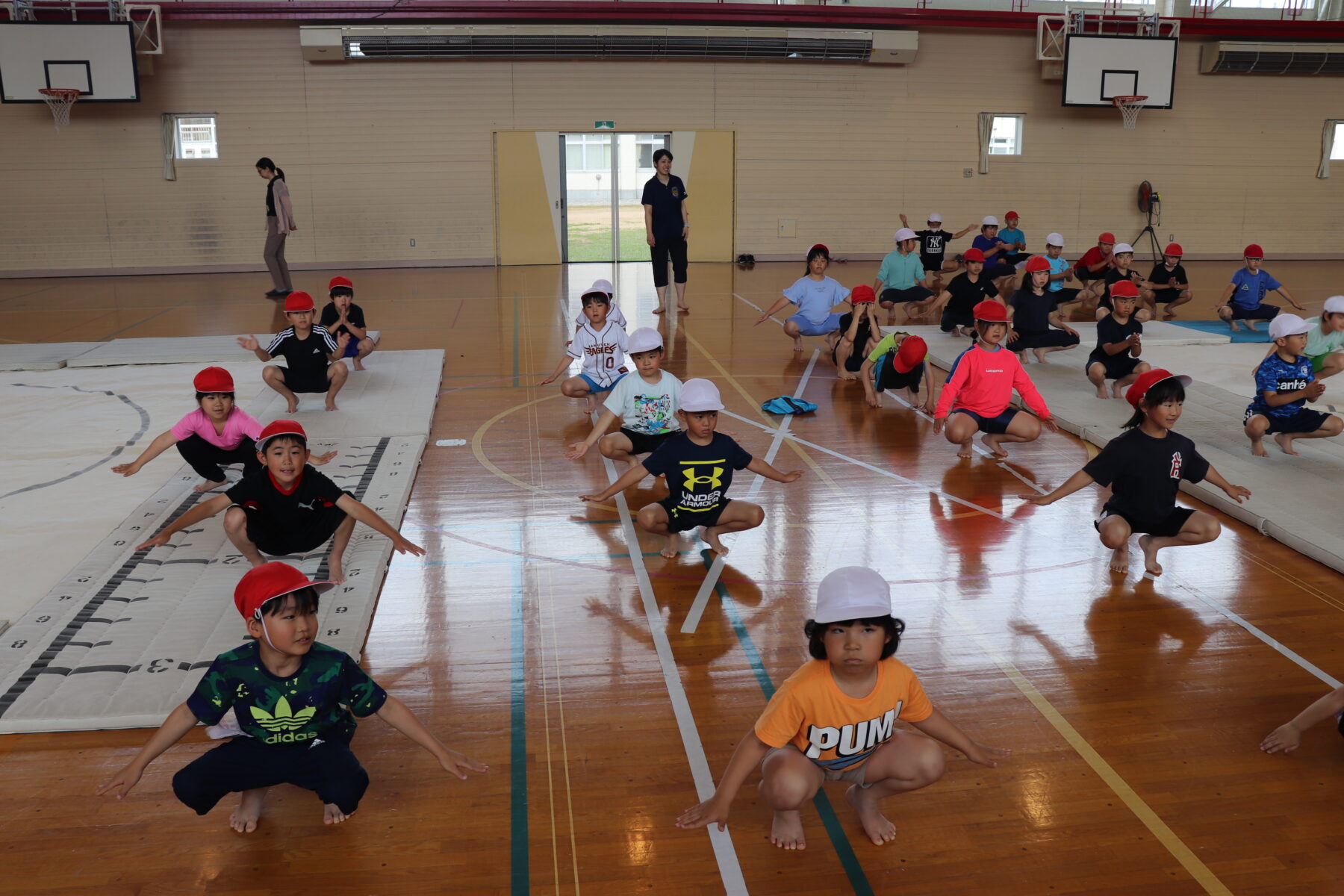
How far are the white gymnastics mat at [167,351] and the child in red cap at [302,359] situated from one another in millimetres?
1696

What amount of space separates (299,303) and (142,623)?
4.38 meters

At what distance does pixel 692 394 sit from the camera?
5391 mm

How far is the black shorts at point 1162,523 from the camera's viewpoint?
5383 millimetres

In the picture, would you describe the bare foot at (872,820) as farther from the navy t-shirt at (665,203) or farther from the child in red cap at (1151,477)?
the navy t-shirt at (665,203)

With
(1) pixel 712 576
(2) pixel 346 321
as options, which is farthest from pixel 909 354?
(2) pixel 346 321

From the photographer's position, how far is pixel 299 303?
27.9ft

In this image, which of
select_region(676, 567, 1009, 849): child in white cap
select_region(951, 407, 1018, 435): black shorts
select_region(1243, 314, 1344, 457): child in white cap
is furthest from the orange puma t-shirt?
select_region(1243, 314, 1344, 457): child in white cap

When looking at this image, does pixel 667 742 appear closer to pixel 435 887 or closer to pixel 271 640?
pixel 435 887

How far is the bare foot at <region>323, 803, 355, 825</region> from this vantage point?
3.39 m

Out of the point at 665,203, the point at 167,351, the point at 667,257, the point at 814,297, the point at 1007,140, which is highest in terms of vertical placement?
the point at 1007,140

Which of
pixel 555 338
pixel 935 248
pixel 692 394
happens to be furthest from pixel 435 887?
pixel 935 248

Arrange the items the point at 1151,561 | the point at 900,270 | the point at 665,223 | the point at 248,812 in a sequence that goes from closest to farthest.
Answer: the point at 248,812 < the point at 1151,561 < the point at 900,270 < the point at 665,223

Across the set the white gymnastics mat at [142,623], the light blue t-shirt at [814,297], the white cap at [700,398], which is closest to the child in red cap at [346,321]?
the white gymnastics mat at [142,623]

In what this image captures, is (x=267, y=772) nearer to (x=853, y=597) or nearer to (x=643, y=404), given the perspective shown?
(x=853, y=597)
